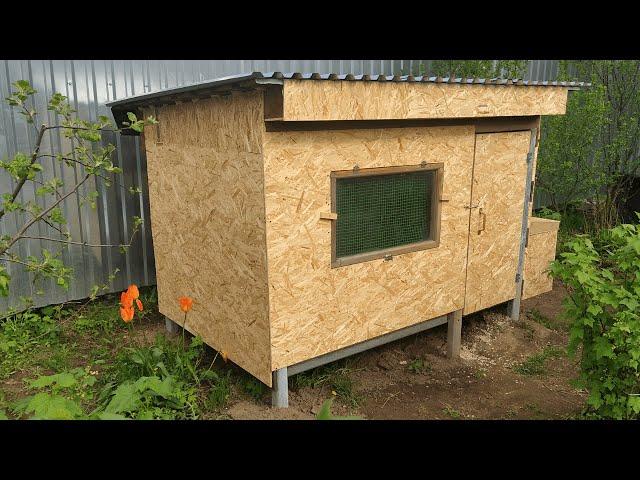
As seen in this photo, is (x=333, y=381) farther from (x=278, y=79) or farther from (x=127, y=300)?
(x=278, y=79)

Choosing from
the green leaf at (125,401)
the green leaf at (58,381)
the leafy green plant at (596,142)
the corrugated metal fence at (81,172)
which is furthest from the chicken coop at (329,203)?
the leafy green plant at (596,142)

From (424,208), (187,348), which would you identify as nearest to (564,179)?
(424,208)

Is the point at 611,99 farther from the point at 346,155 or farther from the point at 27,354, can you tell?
the point at 27,354

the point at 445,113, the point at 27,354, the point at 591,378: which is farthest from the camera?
the point at 27,354

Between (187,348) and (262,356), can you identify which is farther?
(187,348)

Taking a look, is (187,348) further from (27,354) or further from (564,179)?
(564,179)

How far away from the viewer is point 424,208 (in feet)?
16.5

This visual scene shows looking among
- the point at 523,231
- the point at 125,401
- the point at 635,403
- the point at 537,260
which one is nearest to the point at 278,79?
the point at 125,401

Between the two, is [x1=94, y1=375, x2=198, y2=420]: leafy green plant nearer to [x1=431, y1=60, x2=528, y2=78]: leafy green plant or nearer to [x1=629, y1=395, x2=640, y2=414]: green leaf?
[x1=629, y1=395, x2=640, y2=414]: green leaf

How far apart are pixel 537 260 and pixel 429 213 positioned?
8.33ft

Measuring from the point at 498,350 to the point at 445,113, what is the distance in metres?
2.87

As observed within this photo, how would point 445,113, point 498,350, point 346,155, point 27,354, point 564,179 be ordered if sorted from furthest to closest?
point 564,179
point 498,350
point 27,354
point 445,113
point 346,155

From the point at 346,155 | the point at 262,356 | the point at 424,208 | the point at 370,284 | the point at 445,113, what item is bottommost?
the point at 262,356

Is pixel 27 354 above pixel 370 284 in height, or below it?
below
